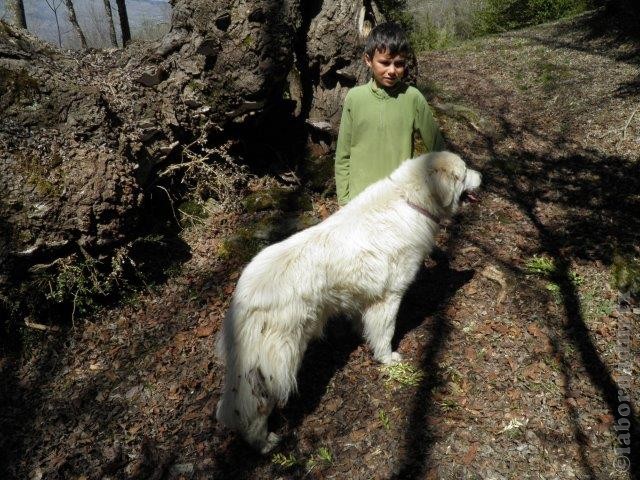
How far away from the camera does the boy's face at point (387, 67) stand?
3369 millimetres

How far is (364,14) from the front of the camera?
661 cm

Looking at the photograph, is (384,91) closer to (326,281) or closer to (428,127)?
(428,127)

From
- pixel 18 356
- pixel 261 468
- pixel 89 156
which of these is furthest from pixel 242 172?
pixel 261 468

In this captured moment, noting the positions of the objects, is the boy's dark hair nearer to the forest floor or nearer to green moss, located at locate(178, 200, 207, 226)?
the forest floor

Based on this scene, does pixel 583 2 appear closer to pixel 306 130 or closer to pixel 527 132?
pixel 527 132

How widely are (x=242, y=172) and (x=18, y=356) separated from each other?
3.74m

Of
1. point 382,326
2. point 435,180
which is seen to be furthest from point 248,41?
point 382,326

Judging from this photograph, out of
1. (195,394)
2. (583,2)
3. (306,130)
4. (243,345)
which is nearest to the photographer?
(243,345)

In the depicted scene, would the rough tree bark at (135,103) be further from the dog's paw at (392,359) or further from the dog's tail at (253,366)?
the dog's paw at (392,359)

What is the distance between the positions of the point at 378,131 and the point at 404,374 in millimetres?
2274

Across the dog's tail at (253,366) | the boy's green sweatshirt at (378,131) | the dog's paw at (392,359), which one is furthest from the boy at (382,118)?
the dog's tail at (253,366)

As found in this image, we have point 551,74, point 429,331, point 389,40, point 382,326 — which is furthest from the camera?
point 551,74

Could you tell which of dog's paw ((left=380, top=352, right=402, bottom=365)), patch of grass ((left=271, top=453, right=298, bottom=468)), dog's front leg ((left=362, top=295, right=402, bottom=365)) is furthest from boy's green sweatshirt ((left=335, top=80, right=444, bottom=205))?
patch of grass ((left=271, top=453, right=298, bottom=468))

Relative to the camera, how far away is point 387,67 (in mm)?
3426
